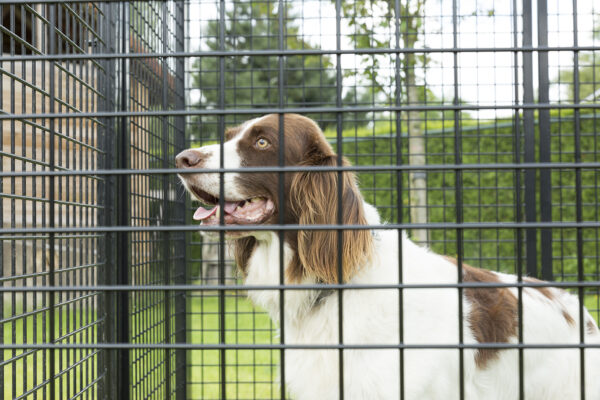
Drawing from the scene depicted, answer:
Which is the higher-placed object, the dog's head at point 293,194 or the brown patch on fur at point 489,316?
the dog's head at point 293,194

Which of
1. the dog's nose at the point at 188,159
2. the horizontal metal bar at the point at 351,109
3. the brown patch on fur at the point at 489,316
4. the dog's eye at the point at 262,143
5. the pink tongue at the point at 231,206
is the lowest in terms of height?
the brown patch on fur at the point at 489,316

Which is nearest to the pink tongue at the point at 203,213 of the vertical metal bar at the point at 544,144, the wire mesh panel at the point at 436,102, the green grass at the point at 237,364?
the wire mesh panel at the point at 436,102

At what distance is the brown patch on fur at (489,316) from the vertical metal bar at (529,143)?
79 centimetres

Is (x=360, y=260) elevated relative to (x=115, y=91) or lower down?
lower down

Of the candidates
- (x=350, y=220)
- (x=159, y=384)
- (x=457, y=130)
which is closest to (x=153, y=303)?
(x=159, y=384)

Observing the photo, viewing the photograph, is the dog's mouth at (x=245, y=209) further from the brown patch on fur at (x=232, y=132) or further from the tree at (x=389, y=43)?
the tree at (x=389, y=43)

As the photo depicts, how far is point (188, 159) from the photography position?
2150 millimetres

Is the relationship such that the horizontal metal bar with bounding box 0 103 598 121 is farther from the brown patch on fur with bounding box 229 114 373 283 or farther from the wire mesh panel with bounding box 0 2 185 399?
the brown patch on fur with bounding box 229 114 373 283

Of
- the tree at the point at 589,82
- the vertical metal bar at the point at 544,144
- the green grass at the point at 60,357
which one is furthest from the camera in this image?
the tree at the point at 589,82

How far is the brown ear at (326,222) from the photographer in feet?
7.15

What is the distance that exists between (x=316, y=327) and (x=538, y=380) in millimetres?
1061

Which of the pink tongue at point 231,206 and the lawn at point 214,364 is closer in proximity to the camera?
the pink tongue at point 231,206

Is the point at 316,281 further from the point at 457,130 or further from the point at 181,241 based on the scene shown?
the point at 181,241

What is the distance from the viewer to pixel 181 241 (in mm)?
3477
